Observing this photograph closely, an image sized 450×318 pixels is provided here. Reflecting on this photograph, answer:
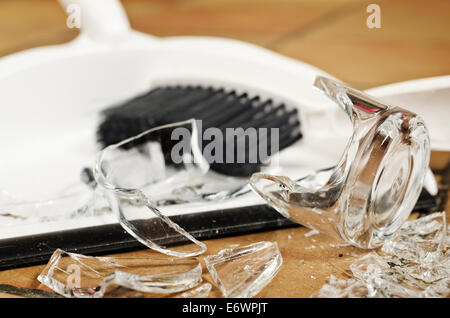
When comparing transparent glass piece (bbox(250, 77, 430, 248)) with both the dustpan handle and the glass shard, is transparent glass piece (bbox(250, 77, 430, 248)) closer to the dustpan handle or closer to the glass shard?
the glass shard

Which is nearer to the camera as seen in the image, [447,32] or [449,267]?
[449,267]

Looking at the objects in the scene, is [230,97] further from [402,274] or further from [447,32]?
[447,32]

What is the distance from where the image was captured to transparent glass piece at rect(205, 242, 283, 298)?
271 millimetres

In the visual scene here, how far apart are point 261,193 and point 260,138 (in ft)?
0.41

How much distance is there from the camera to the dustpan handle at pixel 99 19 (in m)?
0.53

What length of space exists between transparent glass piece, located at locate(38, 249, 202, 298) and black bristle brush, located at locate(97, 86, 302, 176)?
0.11 m

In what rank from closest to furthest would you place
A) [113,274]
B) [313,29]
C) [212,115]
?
1. [113,274]
2. [212,115]
3. [313,29]

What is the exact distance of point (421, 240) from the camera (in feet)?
1.00

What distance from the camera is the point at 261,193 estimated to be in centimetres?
30

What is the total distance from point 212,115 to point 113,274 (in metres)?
0.21

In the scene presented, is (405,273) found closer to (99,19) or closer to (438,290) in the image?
(438,290)

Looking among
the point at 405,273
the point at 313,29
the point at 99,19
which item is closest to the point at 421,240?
the point at 405,273
